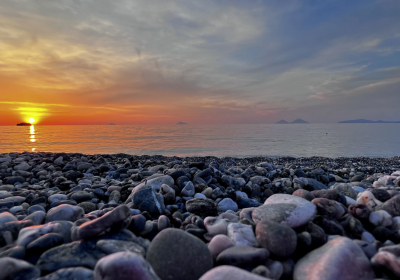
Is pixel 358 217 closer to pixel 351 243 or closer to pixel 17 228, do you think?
pixel 351 243

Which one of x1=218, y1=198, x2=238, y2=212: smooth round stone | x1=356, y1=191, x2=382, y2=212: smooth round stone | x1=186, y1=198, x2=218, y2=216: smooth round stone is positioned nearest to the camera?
x1=356, y1=191, x2=382, y2=212: smooth round stone

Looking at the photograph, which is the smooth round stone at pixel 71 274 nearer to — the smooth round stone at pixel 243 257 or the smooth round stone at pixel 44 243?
the smooth round stone at pixel 44 243

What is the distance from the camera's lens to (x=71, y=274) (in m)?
1.45

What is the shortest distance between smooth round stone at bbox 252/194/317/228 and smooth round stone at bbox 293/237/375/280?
34 centimetres

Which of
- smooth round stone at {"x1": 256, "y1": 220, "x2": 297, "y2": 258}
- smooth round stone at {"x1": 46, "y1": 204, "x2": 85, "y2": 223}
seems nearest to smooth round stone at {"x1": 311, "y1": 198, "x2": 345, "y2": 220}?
smooth round stone at {"x1": 256, "y1": 220, "x2": 297, "y2": 258}

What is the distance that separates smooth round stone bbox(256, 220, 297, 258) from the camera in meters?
1.67

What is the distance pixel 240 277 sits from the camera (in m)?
1.31

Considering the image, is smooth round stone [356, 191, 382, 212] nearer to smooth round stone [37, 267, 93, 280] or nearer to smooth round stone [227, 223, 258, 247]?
smooth round stone [227, 223, 258, 247]

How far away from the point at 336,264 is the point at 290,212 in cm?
60

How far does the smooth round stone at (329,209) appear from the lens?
2191mm

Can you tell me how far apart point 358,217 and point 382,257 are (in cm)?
78

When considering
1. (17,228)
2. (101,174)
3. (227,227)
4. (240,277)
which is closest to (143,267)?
(240,277)

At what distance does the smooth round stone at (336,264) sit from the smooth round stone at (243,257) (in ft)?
0.78

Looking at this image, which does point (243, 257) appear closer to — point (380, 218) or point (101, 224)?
point (101, 224)
